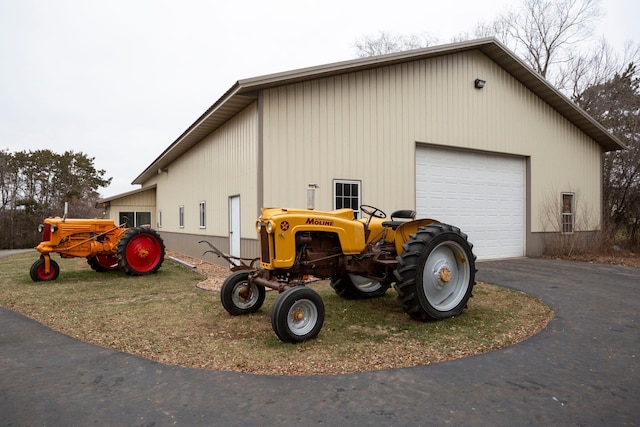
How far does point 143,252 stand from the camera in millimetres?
10188

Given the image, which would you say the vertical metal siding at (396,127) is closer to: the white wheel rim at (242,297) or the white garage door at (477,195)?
the white garage door at (477,195)

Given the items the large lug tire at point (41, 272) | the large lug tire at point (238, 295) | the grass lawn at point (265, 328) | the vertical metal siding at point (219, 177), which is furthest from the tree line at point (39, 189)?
the large lug tire at point (238, 295)

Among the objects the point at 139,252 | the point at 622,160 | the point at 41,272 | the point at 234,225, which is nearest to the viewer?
the point at 41,272

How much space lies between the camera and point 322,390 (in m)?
3.38

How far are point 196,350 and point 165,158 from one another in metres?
15.6

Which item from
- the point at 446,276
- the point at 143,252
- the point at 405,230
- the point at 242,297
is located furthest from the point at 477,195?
the point at 143,252

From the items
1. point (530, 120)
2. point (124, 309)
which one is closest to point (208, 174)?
point (124, 309)

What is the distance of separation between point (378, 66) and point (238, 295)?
731 cm

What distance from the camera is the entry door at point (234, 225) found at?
36.4ft

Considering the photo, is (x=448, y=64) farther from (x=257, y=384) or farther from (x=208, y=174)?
(x=257, y=384)

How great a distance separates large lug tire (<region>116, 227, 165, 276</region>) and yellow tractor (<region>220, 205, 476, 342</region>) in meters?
5.32

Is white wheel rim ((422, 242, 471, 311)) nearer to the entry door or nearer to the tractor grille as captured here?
the tractor grille

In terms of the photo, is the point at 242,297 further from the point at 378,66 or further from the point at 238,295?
the point at 378,66

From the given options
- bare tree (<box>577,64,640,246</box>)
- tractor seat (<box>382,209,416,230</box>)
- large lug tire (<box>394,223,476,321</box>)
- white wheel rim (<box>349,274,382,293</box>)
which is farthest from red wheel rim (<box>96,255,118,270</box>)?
bare tree (<box>577,64,640,246</box>)
